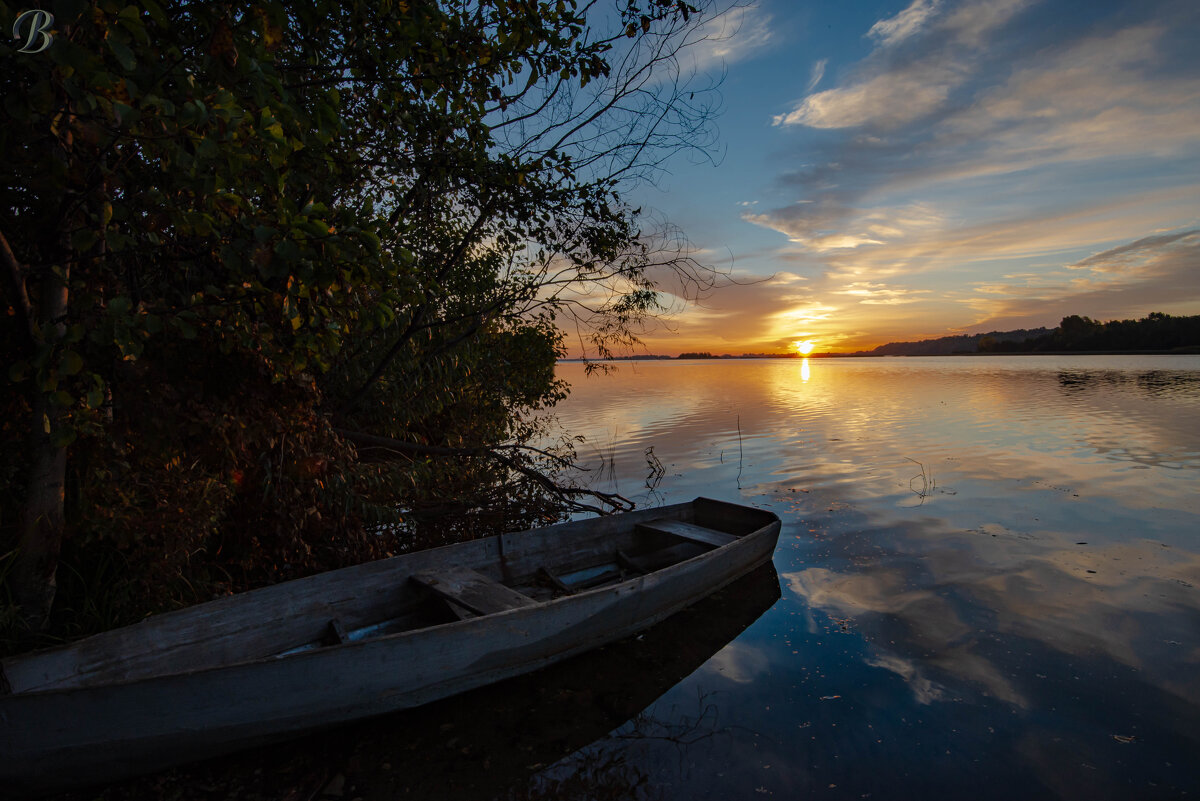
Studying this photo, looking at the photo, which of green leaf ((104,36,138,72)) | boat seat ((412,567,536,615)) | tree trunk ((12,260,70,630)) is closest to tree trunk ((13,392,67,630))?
tree trunk ((12,260,70,630))

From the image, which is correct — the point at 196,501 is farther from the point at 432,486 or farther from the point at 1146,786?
the point at 1146,786

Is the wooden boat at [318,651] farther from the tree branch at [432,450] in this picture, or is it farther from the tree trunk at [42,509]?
the tree branch at [432,450]

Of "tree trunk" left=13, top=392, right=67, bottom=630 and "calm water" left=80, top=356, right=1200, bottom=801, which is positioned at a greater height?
"tree trunk" left=13, top=392, right=67, bottom=630

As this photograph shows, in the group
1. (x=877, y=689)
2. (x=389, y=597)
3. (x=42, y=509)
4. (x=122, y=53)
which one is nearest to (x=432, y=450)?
(x=389, y=597)

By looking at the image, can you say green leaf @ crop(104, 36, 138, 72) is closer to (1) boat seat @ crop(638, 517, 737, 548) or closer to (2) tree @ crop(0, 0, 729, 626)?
(2) tree @ crop(0, 0, 729, 626)

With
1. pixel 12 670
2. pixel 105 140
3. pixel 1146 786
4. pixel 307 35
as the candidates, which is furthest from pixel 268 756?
pixel 1146 786

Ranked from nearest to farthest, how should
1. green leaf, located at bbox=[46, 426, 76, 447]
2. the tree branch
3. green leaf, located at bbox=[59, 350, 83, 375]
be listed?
green leaf, located at bbox=[59, 350, 83, 375] → green leaf, located at bbox=[46, 426, 76, 447] → the tree branch

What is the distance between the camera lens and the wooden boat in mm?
3486

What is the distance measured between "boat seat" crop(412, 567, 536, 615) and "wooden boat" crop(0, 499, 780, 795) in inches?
0.8

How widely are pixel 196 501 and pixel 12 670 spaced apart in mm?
1667

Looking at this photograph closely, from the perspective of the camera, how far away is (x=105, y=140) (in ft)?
11.6

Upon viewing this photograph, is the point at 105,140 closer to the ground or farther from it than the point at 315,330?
farther from it
